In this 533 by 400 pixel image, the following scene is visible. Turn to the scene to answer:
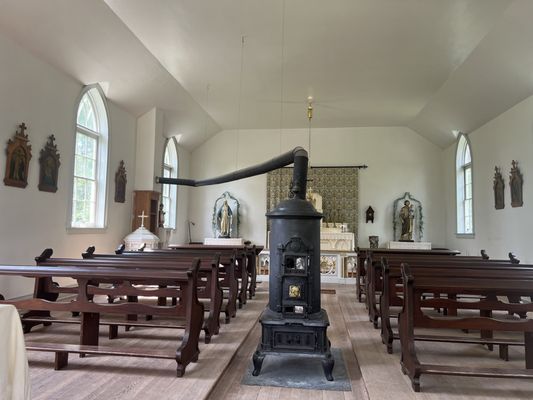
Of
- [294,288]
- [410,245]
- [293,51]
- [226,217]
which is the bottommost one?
[294,288]

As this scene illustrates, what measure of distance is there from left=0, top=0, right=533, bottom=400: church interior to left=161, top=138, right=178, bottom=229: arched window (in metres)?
0.08

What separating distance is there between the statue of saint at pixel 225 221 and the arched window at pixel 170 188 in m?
1.27

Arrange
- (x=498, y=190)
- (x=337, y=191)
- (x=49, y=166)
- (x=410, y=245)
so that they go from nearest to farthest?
(x=49, y=166) → (x=498, y=190) → (x=410, y=245) → (x=337, y=191)

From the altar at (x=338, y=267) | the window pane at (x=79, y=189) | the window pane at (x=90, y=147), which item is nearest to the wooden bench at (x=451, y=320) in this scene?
the altar at (x=338, y=267)

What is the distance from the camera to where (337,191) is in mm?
11039

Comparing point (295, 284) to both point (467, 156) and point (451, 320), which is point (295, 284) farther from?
point (467, 156)

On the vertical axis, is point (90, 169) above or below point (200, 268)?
above

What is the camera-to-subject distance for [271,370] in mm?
Answer: 2949

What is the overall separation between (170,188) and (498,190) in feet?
25.1

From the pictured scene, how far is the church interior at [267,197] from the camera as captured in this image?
282 cm

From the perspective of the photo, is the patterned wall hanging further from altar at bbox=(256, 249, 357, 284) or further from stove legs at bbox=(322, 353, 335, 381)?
stove legs at bbox=(322, 353, 335, 381)

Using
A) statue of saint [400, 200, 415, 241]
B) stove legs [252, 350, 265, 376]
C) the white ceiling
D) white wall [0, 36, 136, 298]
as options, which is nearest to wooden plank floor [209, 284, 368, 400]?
stove legs [252, 350, 265, 376]

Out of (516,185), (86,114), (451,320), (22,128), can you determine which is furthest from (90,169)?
(516,185)

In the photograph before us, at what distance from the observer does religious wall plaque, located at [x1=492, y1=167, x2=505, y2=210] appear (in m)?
7.30
